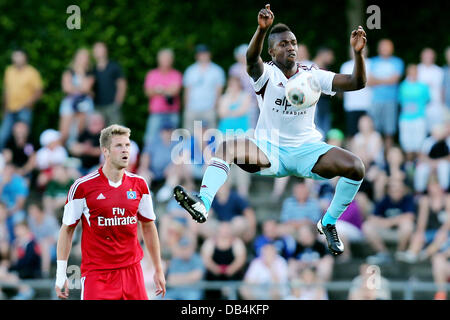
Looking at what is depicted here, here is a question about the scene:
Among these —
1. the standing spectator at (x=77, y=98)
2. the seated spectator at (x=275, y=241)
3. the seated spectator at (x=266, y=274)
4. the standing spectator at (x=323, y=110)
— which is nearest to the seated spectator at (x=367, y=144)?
the standing spectator at (x=323, y=110)

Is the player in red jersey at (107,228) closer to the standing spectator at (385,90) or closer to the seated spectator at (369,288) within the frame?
the seated spectator at (369,288)

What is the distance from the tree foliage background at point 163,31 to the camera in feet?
59.9

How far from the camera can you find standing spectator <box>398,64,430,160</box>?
14828 millimetres

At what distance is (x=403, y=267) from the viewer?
13.5 meters

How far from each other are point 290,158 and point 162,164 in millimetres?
6452

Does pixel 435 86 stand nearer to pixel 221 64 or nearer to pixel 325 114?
pixel 325 114

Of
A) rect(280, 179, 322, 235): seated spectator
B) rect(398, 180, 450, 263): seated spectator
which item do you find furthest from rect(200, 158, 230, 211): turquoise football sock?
rect(398, 180, 450, 263): seated spectator

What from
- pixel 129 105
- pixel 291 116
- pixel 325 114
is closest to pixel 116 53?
pixel 129 105

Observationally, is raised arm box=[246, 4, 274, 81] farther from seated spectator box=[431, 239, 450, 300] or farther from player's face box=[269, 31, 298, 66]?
seated spectator box=[431, 239, 450, 300]

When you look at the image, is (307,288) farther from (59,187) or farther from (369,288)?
(59,187)

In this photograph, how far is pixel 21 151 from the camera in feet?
Answer: 51.4

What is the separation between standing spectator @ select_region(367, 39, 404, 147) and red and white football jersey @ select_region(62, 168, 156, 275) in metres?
6.87

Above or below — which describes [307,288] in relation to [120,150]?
below

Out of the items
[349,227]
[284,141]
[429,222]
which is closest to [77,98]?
[349,227]
